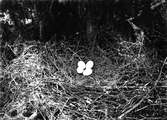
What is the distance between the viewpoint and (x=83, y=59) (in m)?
1.75

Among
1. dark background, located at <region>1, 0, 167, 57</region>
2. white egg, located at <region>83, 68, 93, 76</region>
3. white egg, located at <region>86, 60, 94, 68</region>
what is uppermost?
dark background, located at <region>1, 0, 167, 57</region>

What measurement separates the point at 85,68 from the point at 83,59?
0.44 ft

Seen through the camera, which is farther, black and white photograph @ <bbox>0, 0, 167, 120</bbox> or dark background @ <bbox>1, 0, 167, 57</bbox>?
dark background @ <bbox>1, 0, 167, 57</bbox>

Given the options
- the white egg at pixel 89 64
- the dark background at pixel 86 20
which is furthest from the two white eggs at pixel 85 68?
the dark background at pixel 86 20

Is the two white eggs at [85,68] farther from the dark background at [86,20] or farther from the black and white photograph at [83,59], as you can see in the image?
the dark background at [86,20]

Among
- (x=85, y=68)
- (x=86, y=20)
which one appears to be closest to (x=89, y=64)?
(x=85, y=68)

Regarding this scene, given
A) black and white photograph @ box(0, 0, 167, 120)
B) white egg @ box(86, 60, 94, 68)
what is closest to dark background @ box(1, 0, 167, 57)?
black and white photograph @ box(0, 0, 167, 120)

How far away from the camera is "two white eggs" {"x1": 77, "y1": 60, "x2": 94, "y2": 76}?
1.62 m

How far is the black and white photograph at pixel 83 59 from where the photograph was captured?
1.39 m

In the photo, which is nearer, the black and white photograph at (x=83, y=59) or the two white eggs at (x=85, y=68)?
the black and white photograph at (x=83, y=59)

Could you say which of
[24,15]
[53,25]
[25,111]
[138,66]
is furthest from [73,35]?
[25,111]

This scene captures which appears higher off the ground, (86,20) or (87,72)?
(86,20)

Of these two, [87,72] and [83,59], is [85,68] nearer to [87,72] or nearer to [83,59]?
[87,72]

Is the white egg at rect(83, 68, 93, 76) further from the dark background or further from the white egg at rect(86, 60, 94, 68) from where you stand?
the dark background
